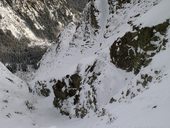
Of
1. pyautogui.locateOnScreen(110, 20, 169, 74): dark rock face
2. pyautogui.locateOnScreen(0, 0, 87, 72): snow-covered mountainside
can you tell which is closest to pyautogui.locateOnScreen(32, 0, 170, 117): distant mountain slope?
pyautogui.locateOnScreen(110, 20, 169, 74): dark rock face

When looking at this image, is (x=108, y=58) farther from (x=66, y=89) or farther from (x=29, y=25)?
(x=29, y=25)

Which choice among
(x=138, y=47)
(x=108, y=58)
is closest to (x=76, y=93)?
(x=108, y=58)

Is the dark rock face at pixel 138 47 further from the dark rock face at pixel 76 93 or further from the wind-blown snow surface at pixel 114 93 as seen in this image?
the dark rock face at pixel 76 93

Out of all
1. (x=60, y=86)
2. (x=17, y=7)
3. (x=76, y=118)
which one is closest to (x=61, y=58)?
(x=60, y=86)

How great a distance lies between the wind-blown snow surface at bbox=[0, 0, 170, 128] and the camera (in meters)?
13.4

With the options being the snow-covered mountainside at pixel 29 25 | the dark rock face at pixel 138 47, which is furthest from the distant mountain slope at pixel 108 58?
the snow-covered mountainside at pixel 29 25

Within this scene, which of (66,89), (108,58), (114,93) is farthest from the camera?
(66,89)

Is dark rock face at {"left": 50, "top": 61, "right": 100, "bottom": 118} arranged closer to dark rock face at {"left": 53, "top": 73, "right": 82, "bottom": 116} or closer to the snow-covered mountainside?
dark rock face at {"left": 53, "top": 73, "right": 82, "bottom": 116}

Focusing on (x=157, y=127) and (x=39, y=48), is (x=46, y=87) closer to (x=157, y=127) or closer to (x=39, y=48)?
(x=157, y=127)

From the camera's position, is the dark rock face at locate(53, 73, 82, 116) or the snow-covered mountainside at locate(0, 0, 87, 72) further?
the snow-covered mountainside at locate(0, 0, 87, 72)

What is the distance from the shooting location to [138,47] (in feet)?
74.9

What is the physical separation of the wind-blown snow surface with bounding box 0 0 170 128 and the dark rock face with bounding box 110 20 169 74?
1.29ft

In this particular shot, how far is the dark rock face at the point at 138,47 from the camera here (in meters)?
20.5

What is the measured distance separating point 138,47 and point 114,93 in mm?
2990
